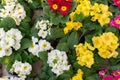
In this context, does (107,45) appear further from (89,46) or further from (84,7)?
(84,7)

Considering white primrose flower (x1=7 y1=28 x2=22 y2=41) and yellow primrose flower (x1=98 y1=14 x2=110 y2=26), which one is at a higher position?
yellow primrose flower (x1=98 y1=14 x2=110 y2=26)

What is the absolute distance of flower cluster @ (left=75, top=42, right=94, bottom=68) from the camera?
2.58 m

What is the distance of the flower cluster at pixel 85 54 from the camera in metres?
2.58

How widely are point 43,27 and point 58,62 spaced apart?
12.2 inches

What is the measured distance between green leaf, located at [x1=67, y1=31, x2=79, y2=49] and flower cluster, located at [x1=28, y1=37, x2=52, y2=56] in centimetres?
14

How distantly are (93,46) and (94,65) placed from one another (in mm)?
133

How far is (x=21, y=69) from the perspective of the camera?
2637 millimetres

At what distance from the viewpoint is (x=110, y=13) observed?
9.03ft

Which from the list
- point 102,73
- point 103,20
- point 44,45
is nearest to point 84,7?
point 103,20

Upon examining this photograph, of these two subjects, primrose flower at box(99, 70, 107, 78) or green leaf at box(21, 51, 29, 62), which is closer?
primrose flower at box(99, 70, 107, 78)

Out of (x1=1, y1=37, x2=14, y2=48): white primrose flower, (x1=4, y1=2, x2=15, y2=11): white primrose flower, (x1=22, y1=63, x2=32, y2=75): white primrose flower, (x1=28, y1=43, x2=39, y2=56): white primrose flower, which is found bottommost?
(x1=22, y1=63, x2=32, y2=75): white primrose flower

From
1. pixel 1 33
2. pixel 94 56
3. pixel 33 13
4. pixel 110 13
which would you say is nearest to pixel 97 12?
pixel 110 13

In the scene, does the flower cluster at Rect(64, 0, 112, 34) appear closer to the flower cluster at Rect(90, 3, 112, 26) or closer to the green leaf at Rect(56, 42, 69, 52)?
the flower cluster at Rect(90, 3, 112, 26)

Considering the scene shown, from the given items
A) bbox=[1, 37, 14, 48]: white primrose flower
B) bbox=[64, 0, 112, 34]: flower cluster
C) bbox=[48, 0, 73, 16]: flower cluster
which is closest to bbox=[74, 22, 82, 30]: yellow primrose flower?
Result: bbox=[64, 0, 112, 34]: flower cluster
